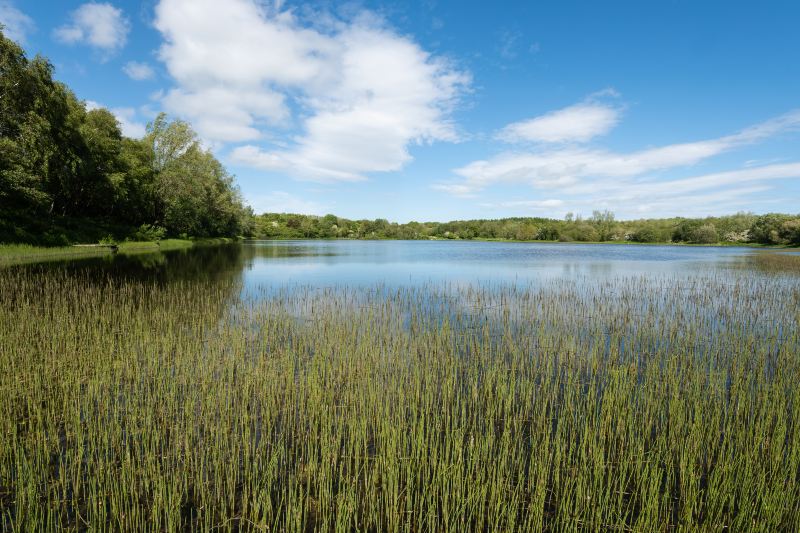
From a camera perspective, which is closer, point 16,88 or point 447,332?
point 447,332

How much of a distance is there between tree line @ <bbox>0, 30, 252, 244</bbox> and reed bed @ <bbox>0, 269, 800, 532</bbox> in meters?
23.0

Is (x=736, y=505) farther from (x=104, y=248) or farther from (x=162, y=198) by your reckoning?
(x=162, y=198)

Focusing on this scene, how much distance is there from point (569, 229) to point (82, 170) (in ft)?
420

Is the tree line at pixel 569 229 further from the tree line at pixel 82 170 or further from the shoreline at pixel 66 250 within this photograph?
the shoreline at pixel 66 250

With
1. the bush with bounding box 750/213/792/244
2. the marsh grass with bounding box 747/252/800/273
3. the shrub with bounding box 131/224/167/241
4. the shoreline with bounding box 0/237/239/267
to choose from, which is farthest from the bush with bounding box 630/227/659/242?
the shrub with bounding box 131/224/167/241

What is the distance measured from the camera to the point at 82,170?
3334 centimetres

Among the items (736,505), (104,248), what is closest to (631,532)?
(736,505)

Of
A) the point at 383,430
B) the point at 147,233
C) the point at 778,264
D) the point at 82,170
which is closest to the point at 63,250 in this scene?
the point at 82,170

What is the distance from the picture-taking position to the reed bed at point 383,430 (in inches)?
157

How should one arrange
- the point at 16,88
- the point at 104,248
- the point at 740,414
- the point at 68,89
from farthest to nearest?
the point at 68,89
the point at 104,248
the point at 16,88
the point at 740,414

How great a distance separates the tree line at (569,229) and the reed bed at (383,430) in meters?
88.1

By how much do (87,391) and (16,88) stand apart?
33397 millimetres

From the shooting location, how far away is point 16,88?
27.0 m

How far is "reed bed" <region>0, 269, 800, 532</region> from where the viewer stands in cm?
399
